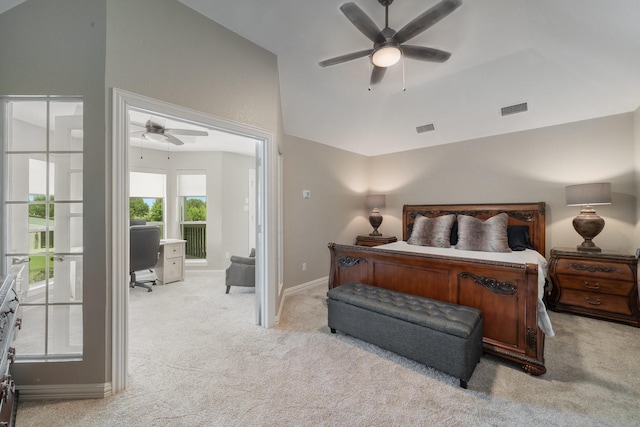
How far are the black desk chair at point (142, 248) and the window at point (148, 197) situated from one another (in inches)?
59.3

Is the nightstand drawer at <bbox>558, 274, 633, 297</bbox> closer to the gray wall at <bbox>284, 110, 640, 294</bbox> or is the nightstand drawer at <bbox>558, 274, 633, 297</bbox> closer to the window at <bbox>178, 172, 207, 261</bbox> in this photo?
the gray wall at <bbox>284, 110, 640, 294</bbox>

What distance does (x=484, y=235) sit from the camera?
3457 mm

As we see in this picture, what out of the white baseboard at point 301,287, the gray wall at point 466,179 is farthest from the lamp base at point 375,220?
the white baseboard at point 301,287

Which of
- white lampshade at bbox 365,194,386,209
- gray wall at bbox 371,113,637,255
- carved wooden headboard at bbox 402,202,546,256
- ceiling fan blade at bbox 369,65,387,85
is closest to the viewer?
ceiling fan blade at bbox 369,65,387,85

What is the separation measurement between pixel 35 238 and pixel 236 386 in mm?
1815

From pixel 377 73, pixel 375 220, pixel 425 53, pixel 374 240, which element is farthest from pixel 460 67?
pixel 374 240

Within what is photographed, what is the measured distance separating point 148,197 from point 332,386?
17.2 feet

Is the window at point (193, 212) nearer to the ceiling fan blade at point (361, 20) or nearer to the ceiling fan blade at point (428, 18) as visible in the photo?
the ceiling fan blade at point (361, 20)

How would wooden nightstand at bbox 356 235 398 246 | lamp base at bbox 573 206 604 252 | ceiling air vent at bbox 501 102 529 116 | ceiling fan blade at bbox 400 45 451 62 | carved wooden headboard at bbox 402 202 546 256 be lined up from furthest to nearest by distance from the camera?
wooden nightstand at bbox 356 235 398 246, carved wooden headboard at bbox 402 202 546 256, ceiling air vent at bbox 501 102 529 116, lamp base at bbox 573 206 604 252, ceiling fan blade at bbox 400 45 451 62

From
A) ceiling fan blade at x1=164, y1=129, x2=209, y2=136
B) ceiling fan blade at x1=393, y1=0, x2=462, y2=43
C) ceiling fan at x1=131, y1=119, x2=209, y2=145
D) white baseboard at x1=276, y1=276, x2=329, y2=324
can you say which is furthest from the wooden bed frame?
ceiling fan at x1=131, y1=119, x2=209, y2=145

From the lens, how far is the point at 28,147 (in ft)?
6.00

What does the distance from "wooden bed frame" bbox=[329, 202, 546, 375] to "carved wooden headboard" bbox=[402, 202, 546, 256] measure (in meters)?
2.23

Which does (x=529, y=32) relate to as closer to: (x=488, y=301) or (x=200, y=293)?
(x=488, y=301)

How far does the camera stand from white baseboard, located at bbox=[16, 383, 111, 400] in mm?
1693
